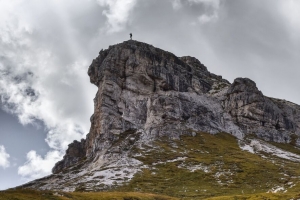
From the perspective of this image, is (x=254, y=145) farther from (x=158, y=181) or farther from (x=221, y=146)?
(x=158, y=181)

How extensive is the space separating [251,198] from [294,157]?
124m

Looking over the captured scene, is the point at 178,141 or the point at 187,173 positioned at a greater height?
the point at 178,141

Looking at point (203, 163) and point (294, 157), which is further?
point (294, 157)

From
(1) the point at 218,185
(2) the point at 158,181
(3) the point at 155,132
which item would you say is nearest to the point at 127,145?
(3) the point at 155,132

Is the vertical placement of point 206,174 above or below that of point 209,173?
below

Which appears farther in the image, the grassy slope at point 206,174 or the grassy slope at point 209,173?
the grassy slope at point 209,173

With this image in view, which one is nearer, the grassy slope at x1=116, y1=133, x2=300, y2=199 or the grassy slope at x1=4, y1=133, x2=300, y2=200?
the grassy slope at x1=4, y1=133, x2=300, y2=200

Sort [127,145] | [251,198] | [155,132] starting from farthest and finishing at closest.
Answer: [155,132]
[127,145]
[251,198]

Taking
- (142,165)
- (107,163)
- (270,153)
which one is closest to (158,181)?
(142,165)

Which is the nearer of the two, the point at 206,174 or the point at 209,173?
the point at 206,174

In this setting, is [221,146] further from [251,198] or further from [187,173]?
[251,198]

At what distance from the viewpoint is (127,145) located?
6949 inches

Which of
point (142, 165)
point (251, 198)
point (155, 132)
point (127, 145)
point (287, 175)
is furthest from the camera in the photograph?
point (155, 132)

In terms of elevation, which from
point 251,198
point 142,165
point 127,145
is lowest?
point 251,198
